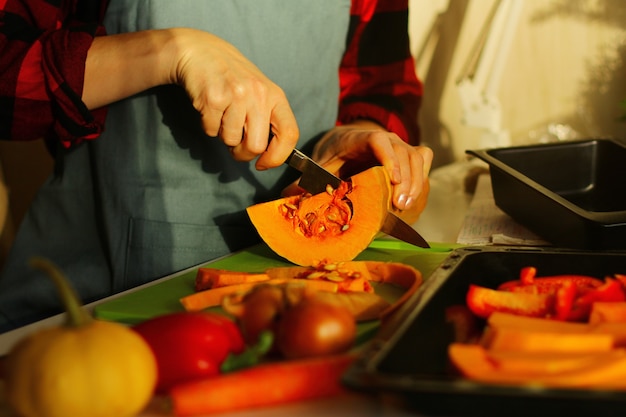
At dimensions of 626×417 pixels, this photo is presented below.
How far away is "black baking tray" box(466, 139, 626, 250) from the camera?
4.74 feet

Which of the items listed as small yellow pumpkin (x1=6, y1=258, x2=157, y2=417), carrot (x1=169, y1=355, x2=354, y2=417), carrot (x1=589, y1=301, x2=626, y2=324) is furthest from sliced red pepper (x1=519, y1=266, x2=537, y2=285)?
small yellow pumpkin (x1=6, y1=258, x2=157, y2=417)

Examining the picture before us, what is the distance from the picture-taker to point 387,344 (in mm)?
781

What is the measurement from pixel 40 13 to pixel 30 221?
0.44 m

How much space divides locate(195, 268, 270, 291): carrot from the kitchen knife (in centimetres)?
23

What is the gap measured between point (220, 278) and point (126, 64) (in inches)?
16.7

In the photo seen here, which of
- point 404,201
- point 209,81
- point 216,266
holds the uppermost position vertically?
point 209,81

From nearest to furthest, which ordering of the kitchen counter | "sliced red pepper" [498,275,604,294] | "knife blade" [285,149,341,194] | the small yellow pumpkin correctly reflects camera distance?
the small yellow pumpkin → the kitchen counter → "sliced red pepper" [498,275,604,294] → "knife blade" [285,149,341,194]

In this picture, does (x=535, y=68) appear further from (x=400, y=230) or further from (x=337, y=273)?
(x=337, y=273)

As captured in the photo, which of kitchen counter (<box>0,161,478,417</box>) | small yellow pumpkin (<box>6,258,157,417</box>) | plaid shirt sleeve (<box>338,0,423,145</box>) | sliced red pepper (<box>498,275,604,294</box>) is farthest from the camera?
plaid shirt sleeve (<box>338,0,423,145</box>)

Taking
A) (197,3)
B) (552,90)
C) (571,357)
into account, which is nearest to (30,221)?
(197,3)

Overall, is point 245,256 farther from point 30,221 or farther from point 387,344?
point 387,344

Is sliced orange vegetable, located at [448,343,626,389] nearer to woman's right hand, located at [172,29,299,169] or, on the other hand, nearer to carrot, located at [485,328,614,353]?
carrot, located at [485,328,614,353]

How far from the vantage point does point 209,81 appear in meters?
1.26

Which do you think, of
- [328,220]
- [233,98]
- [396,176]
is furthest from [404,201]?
[233,98]
